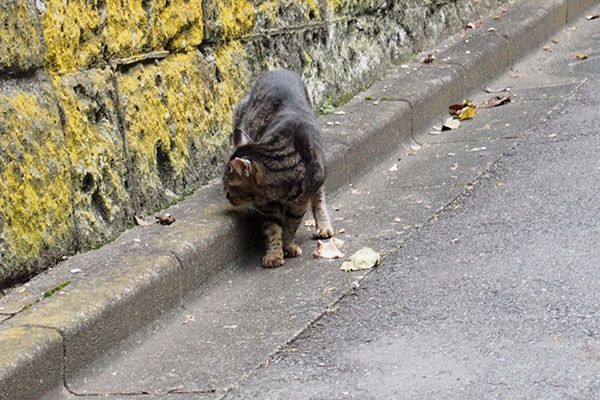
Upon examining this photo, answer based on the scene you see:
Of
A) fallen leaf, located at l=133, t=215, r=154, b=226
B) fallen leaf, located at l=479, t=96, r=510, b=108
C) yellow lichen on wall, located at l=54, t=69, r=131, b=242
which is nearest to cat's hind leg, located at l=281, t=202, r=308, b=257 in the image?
fallen leaf, located at l=133, t=215, r=154, b=226

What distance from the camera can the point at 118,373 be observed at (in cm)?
356

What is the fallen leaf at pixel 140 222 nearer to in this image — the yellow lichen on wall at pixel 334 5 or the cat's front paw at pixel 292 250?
the cat's front paw at pixel 292 250

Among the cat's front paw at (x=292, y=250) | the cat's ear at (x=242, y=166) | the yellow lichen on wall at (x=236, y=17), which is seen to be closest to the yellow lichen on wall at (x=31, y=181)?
the cat's ear at (x=242, y=166)

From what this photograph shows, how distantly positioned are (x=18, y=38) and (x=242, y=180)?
4.11ft

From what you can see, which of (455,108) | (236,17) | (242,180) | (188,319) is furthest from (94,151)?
(455,108)

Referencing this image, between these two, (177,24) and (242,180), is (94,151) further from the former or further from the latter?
(177,24)

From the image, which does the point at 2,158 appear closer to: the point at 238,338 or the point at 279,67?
the point at 238,338

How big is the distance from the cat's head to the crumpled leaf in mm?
593

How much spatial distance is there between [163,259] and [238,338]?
0.52m

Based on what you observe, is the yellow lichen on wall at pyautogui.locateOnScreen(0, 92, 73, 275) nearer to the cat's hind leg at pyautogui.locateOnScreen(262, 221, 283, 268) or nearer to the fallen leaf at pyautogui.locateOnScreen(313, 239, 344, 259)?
the cat's hind leg at pyautogui.locateOnScreen(262, 221, 283, 268)

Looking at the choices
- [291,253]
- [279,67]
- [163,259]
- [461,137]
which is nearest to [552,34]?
Answer: [461,137]

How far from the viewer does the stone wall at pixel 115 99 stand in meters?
3.86

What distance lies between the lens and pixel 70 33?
4156 millimetres

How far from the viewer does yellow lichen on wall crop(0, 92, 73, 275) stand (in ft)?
12.4
